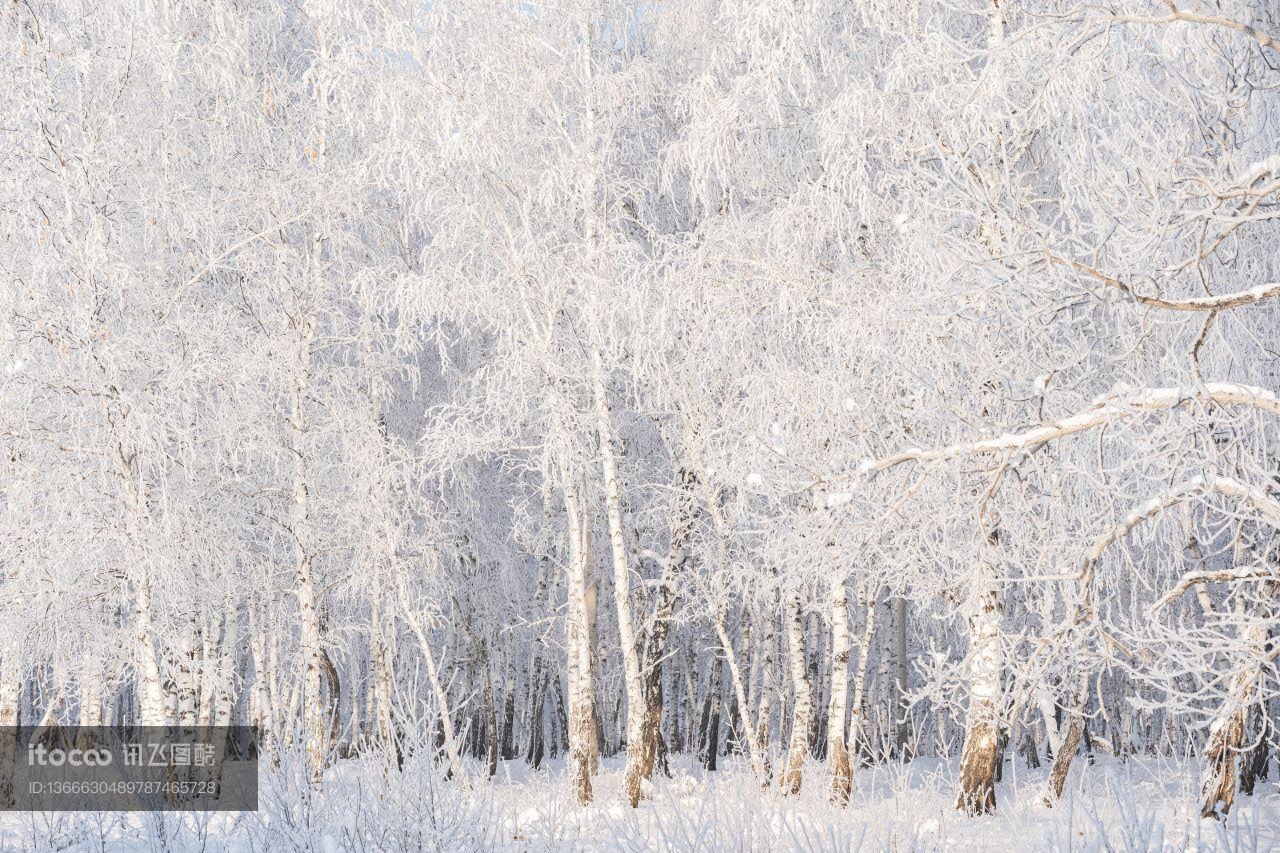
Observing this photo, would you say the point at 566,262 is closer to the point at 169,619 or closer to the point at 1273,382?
the point at 169,619

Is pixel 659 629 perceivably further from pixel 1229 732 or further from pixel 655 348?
pixel 1229 732

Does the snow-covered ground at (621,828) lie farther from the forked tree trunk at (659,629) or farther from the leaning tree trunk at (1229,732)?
the forked tree trunk at (659,629)

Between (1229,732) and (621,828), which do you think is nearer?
(621,828)

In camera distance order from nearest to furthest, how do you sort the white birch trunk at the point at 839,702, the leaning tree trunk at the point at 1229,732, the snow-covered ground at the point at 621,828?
the leaning tree trunk at the point at 1229,732, the snow-covered ground at the point at 621,828, the white birch trunk at the point at 839,702

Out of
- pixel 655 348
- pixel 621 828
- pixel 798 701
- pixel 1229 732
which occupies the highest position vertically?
pixel 655 348

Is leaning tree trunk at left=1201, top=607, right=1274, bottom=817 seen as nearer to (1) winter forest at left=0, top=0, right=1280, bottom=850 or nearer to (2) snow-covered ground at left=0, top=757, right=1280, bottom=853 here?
(1) winter forest at left=0, top=0, right=1280, bottom=850

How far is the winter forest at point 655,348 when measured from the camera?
5332mm

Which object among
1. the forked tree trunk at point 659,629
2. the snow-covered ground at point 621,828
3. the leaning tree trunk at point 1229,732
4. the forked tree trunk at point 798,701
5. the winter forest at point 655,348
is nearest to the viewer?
the leaning tree trunk at point 1229,732

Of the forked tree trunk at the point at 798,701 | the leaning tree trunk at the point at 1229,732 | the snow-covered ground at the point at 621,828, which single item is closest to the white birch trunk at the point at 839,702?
the forked tree trunk at the point at 798,701

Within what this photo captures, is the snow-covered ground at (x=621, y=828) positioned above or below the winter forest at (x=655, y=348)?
below

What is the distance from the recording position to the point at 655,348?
973 cm

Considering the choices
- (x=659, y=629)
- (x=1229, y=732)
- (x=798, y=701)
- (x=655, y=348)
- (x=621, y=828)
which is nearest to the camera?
(x=621, y=828)

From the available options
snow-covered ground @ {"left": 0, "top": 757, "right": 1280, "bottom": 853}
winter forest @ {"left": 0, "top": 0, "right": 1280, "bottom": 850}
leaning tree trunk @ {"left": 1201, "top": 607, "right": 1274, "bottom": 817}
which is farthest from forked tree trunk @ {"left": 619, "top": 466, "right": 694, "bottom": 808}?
leaning tree trunk @ {"left": 1201, "top": 607, "right": 1274, "bottom": 817}

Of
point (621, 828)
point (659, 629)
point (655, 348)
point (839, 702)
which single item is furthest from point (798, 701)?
point (621, 828)
